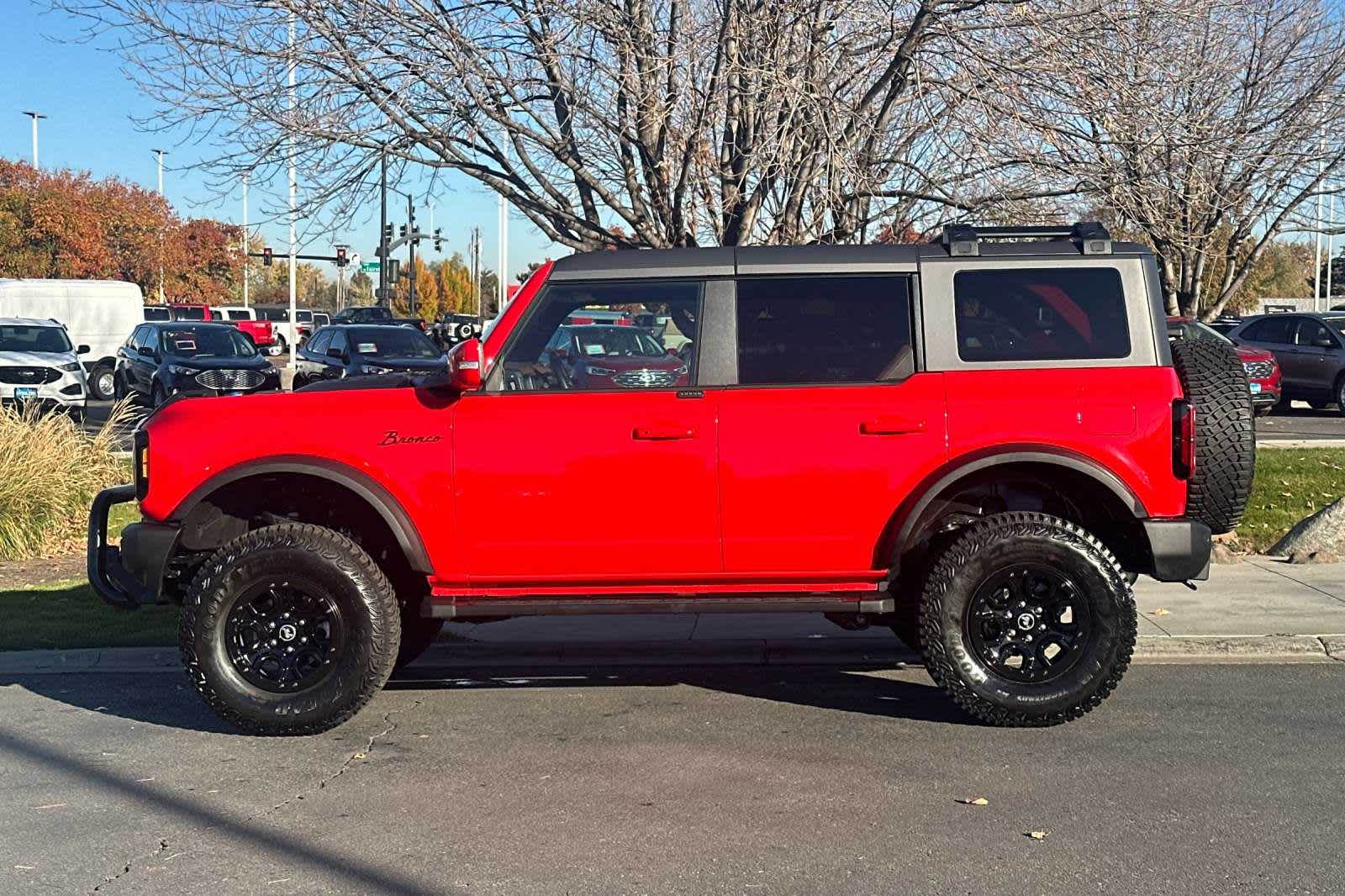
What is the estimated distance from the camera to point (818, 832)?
5.08 meters

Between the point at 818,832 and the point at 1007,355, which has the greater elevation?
the point at 1007,355

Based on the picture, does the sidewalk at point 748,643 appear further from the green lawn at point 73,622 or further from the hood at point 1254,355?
the hood at point 1254,355

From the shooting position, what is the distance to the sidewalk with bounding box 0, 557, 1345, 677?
7.96m

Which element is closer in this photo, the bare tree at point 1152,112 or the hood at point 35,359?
the bare tree at point 1152,112

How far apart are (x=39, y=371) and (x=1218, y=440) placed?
21.3 m

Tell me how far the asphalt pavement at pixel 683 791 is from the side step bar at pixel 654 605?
21.6 inches

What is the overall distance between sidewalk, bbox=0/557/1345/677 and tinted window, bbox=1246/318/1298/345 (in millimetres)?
16253

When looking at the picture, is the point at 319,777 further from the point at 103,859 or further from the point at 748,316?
the point at 748,316

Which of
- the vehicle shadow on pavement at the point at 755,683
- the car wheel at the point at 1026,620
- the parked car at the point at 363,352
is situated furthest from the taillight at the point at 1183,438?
the parked car at the point at 363,352

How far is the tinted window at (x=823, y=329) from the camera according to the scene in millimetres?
6531

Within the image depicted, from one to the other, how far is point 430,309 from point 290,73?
79647 millimetres

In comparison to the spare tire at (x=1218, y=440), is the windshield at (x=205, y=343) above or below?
above

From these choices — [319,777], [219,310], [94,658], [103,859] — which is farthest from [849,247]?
[219,310]

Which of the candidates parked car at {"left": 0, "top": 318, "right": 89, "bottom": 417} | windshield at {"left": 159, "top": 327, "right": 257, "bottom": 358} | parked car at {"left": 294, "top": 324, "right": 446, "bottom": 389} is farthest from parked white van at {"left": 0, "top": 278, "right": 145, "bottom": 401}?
parked car at {"left": 294, "top": 324, "right": 446, "bottom": 389}
